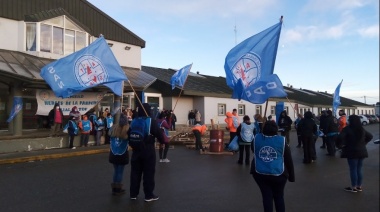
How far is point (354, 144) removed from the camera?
23.4 ft

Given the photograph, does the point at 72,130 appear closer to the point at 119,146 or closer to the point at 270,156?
the point at 119,146

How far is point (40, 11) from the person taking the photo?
18.3 m

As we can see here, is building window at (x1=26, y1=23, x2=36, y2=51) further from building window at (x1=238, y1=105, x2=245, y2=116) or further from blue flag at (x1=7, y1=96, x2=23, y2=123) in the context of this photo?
building window at (x1=238, y1=105, x2=245, y2=116)

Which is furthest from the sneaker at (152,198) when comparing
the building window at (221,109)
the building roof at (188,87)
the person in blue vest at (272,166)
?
the building window at (221,109)

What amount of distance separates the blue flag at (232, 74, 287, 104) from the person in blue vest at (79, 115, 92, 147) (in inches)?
370

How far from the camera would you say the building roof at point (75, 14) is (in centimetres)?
1734

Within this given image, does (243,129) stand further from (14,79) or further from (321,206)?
(14,79)

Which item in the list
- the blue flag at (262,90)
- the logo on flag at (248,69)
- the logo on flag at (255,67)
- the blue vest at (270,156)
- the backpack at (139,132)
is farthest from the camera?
the logo on flag at (248,69)

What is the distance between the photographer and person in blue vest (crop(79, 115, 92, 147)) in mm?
15781

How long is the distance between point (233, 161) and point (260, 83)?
450cm

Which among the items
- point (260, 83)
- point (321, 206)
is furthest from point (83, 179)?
point (321, 206)

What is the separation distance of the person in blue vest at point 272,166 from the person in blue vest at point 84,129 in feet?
39.9

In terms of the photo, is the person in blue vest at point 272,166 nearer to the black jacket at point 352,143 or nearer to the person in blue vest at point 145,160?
the person in blue vest at point 145,160

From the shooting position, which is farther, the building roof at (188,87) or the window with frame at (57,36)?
the building roof at (188,87)
